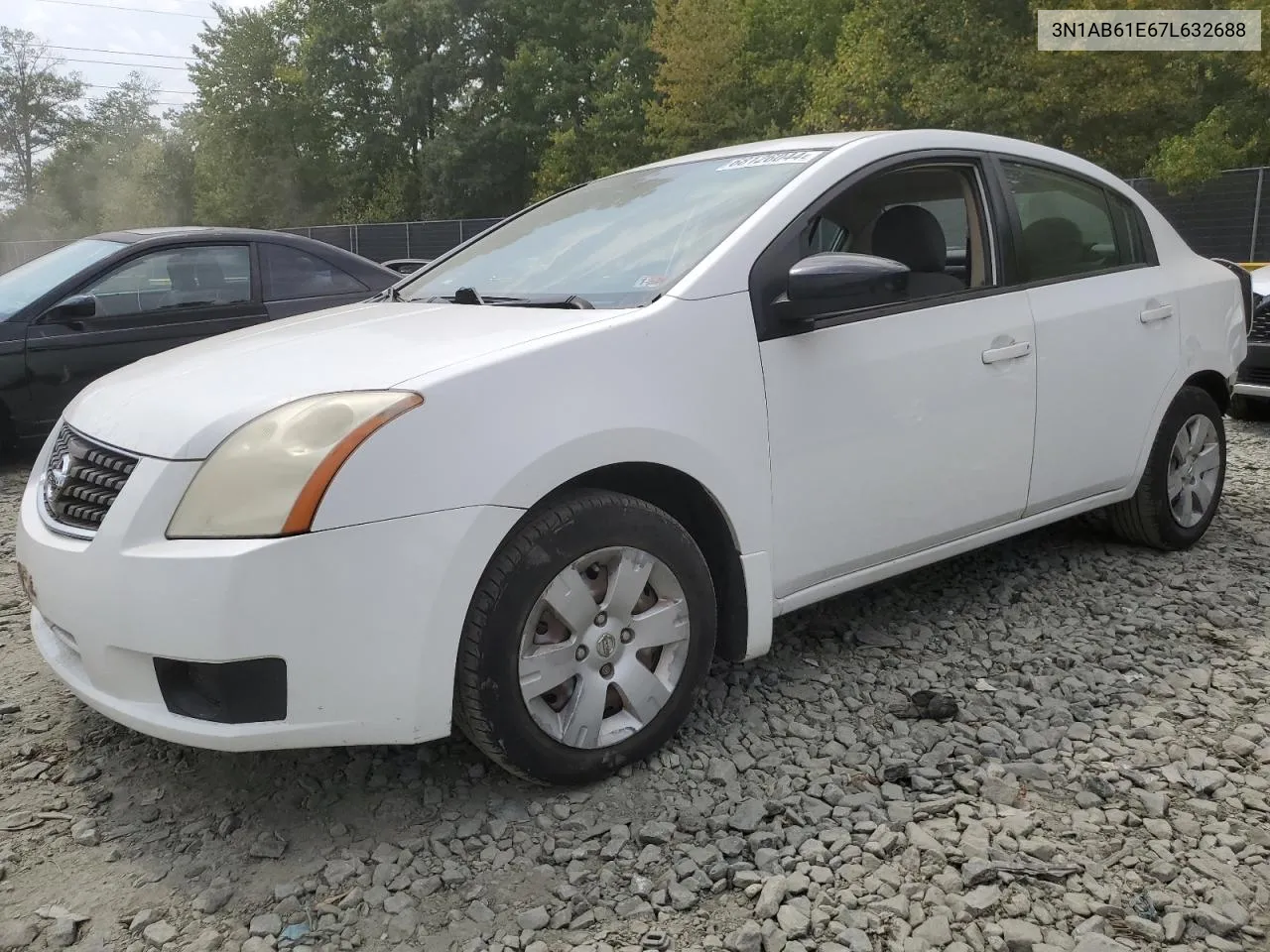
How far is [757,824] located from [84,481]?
5.69ft

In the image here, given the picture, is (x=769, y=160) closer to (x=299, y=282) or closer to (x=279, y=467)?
(x=279, y=467)

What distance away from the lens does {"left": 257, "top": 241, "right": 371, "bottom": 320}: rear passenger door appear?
22.8ft

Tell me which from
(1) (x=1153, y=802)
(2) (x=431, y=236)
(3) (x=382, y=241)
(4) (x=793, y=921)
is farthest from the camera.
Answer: (3) (x=382, y=241)

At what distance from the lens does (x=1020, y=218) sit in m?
3.58

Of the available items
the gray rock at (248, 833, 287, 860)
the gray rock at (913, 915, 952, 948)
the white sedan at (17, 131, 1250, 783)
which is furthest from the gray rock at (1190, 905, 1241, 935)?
the gray rock at (248, 833, 287, 860)

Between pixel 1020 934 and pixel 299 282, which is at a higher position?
pixel 299 282

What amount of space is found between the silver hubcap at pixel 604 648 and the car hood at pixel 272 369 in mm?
584

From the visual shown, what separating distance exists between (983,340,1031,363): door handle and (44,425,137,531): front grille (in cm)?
241

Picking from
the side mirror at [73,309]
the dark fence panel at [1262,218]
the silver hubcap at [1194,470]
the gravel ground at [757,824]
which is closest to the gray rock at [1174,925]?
the gravel ground at [757,824]

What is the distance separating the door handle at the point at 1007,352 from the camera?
10.8 feet

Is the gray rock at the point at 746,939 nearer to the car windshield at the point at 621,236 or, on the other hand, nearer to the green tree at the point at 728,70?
the car windshield at the point at 621,236

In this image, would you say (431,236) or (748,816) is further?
(431,236)

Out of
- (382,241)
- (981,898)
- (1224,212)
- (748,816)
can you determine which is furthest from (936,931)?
(382,241)

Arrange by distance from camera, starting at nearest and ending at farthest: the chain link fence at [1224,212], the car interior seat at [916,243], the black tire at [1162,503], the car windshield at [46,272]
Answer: the car interior seat at [916,243], the black tire at [1162,503], the car windshield at [46,272], the chain link fence at [1224,212]
